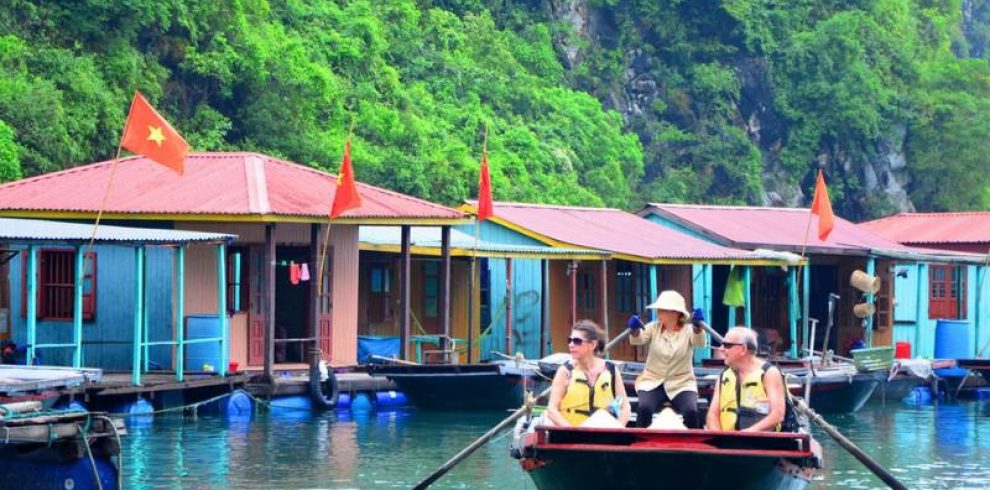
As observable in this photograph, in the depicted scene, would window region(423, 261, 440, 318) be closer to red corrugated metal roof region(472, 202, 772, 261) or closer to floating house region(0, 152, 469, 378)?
red corrugated metal roof region(472, 202, 772, 261)

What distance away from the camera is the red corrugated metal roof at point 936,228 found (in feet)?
142

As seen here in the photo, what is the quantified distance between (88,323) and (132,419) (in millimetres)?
3182

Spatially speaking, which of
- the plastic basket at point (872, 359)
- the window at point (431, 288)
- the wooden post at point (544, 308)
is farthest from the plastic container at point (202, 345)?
the plastic basket at point (872, 359)

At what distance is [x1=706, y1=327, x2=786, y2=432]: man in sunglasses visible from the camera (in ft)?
45.7

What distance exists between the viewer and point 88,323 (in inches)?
1088

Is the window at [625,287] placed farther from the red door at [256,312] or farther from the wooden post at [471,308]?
the red door at [256,312]

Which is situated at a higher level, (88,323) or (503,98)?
(503,98)

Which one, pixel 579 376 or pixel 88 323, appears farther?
pixel 88 323

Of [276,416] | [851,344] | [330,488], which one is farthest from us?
[851,344]

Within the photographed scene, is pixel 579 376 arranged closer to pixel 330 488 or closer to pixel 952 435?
pixel 330 488

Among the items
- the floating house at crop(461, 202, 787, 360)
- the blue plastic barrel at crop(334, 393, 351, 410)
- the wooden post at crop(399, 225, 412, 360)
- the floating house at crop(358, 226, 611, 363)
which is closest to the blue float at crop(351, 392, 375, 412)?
the blue plastic barrel at crop(334, 393, 351, 410)

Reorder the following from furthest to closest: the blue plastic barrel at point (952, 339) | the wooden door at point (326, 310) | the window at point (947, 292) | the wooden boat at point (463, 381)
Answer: the window at point (947, 292), the blue plastic barrel at point (952, 339), the wooden door at point (326, 310), the wooden boat at point (463, 381)

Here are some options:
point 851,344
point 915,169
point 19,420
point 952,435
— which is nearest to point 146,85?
point 851,344

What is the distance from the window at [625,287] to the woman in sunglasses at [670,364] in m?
20.4
